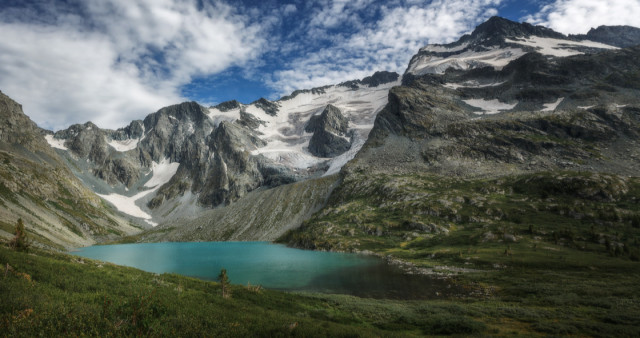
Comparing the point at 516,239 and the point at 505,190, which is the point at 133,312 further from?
the point at 505,190

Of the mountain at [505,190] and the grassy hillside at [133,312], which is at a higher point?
the mountain at [505,190]

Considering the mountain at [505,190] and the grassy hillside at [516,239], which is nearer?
the grassy hillside at [516,239]

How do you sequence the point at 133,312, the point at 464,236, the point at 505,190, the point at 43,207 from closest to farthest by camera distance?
1. the point at 133,312
2. the point at 464,236
3. the point at 505,190
4. the point at 43,207

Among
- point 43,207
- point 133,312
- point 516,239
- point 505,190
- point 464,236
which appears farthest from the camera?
point 43,207

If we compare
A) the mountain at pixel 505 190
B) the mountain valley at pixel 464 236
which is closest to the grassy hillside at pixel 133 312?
the mountain valley at pixel 464 236

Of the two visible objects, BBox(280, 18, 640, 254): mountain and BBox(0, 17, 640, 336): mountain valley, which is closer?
BBox(0, 17, 640, 336): mountain valley

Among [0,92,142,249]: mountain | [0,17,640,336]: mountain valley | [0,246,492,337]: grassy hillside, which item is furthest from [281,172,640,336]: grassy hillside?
[0,92,142,249]: mountain

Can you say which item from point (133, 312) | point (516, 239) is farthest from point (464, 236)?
point (133, 312)

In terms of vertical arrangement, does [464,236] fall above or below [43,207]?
below

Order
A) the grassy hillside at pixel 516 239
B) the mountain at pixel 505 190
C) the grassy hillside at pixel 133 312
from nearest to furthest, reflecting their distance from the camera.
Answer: the grassy hillside at pixel 133 312
the grassy hillside at pixel 516 239
the mountain at pixel 505 190

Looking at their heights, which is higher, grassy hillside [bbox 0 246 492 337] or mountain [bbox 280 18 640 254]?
mountain [bbox 280 18 640 254]

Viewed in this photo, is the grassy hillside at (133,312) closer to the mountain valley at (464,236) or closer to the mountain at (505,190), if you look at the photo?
the mountain valley at (464,236)

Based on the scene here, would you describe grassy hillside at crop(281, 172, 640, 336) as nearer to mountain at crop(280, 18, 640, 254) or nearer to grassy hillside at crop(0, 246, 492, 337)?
mountain at crop(280, 18, 640, 254)

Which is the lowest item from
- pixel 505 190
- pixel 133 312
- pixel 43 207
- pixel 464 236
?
pixel 464 236
